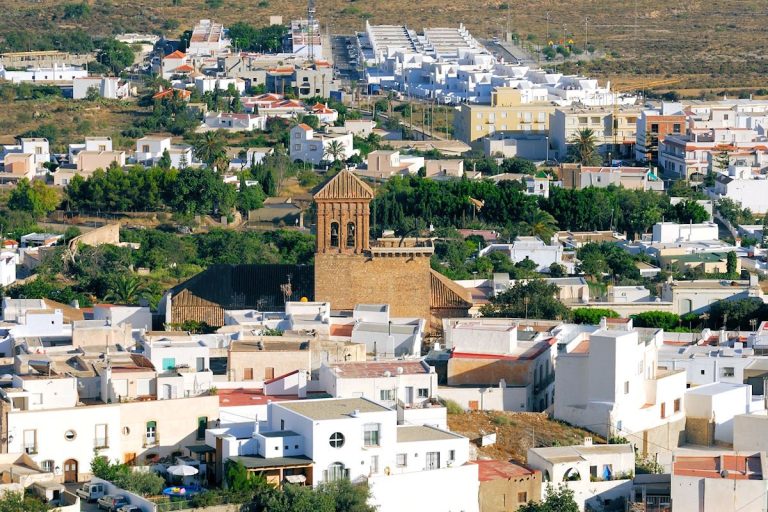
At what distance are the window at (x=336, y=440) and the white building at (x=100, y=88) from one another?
2259 inches

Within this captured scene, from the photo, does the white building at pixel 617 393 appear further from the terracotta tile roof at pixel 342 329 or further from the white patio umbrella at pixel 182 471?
the white patio umbrella at pixel 182 471

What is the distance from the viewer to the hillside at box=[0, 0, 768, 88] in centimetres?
10769

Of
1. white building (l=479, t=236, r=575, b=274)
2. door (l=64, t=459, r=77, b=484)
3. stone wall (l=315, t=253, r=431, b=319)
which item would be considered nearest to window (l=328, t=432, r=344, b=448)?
door (l=64, t=459, r=77, b=484)

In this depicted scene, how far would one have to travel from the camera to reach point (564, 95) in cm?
8431

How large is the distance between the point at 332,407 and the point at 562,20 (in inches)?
3585

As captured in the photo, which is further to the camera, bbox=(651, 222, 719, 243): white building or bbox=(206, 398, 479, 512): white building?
bbox=(651, 222, 719, 243): white building

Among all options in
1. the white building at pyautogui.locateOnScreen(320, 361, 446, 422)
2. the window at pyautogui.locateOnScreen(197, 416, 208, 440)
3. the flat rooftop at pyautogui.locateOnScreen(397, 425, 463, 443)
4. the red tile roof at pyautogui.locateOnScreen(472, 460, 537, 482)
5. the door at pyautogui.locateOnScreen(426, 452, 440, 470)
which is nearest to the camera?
the door at pyautogui.locateOnScreen(426, 452, 440, 470)

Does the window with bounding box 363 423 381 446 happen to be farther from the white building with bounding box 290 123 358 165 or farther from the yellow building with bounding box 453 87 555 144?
the yellow building with bounding box 453 87 555 144

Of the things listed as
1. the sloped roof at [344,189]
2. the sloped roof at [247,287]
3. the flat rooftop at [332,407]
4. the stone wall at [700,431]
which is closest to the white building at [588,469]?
the flat rooftop at [332,407]

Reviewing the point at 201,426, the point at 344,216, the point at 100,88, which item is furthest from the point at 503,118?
the point at 201,426

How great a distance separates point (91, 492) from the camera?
30.6 meters

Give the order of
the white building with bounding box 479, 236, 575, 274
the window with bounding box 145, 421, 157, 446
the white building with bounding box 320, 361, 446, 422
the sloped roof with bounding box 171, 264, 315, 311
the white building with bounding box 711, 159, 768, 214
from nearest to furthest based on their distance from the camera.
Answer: the window with bounding box 145, 421, 157, 446
the white building with bounding box 320, 361, 446, 422
the sloped roof with bounding box 171, 264, 315, 311
the white building with bounding box 479, 236, 575, 274
the white building with bounding box 711, 159, 768, 214

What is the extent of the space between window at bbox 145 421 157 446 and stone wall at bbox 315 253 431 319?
9786 millimetres

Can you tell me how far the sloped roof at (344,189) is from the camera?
42312mm
